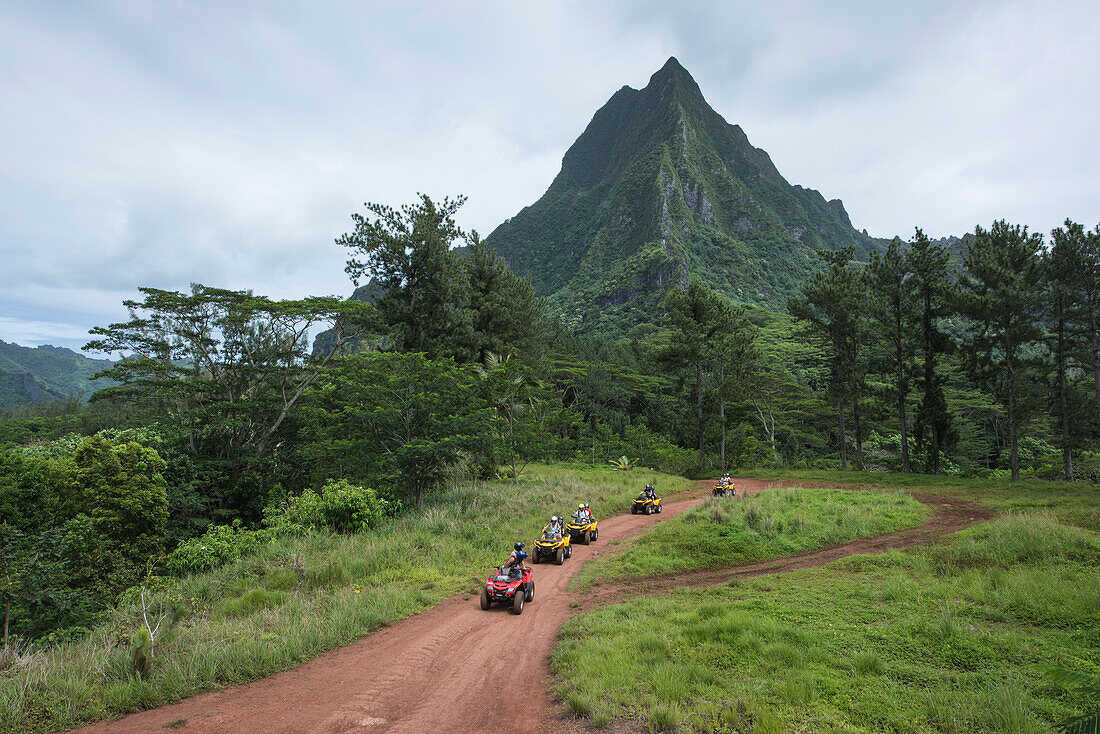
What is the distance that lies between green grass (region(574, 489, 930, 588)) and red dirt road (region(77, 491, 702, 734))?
133 inches

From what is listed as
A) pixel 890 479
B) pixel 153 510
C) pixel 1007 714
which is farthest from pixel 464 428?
pixel 890 479

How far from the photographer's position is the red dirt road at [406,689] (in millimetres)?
5211

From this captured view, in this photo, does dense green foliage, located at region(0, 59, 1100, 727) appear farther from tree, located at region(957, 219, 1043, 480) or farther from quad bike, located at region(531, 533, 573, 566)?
quad bike, located at region(531, 533, 573, 566)

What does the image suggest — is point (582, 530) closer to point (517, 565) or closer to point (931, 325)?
point (517, 565)

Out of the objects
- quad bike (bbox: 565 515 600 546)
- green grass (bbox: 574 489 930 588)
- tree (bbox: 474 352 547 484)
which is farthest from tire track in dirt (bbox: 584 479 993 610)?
tree (bbox: 474 352 547 484)

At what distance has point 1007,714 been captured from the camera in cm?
425

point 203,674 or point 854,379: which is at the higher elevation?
point 854,379

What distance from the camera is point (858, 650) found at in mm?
5914

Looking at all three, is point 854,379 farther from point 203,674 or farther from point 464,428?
point 203,674

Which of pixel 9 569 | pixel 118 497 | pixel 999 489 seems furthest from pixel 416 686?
pixel 999 489

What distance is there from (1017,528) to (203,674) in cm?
1588

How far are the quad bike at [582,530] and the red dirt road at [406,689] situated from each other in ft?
18.3

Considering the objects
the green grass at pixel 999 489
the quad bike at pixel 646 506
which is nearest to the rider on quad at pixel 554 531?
the quad bike at pixel 646 506

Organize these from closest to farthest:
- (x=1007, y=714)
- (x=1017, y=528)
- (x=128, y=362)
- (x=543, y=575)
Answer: (x=1007, y=714) → (x=1017, y=528) → (x=543, y=575) → (x=128, y=362)
